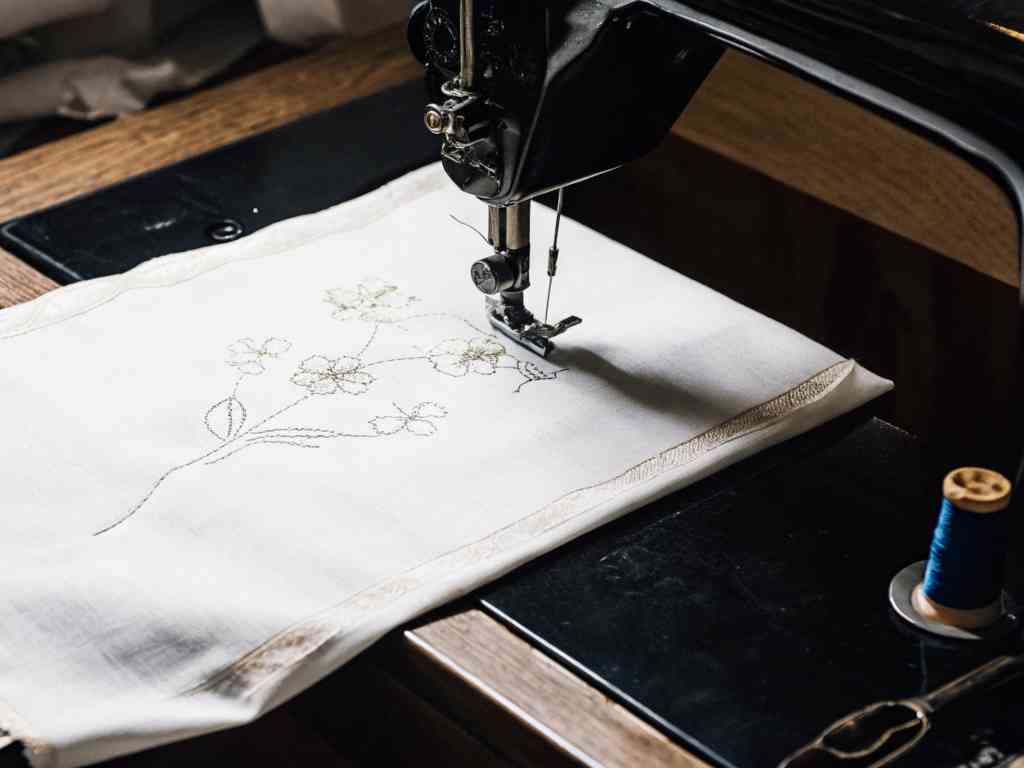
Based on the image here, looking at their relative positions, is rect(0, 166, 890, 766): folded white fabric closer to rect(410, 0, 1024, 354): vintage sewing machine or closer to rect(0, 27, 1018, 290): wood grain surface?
rect(410, 0, 1024, 354): vintage sewing machine

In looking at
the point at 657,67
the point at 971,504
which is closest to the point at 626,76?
the point at 657,67

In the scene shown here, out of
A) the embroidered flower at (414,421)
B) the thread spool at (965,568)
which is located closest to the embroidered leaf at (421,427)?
the embroidered flower at (414,421)

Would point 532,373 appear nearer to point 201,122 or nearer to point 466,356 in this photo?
point 466,356

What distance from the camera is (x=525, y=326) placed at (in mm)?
1168

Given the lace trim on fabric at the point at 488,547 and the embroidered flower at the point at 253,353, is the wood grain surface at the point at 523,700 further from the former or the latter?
the embroidered flower at the point at 253,353

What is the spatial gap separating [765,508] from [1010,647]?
0.18 metres

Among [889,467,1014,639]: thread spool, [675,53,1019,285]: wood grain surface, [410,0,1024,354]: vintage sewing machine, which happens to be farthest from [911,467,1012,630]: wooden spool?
[675,53,1019,285]: wood grain surface

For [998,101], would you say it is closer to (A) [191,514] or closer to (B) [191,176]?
(A) [191,514]

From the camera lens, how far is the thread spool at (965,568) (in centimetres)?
86

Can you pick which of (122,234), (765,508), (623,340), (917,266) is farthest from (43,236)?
(917,266)

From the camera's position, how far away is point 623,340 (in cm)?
A: 118

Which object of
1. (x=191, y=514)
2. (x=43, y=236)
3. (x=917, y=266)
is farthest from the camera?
(x=917, y=266)

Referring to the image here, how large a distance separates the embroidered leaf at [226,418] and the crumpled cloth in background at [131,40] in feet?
2.16

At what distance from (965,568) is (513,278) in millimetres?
402
